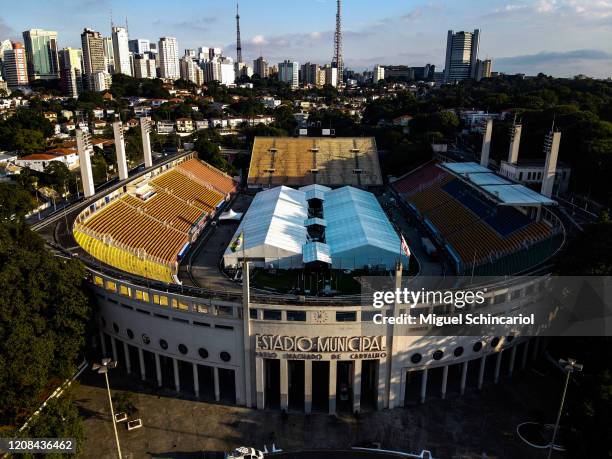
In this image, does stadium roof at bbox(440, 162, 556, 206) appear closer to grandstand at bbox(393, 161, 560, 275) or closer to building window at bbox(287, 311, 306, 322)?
grandstand at bbox(393, 161, 560, 275)

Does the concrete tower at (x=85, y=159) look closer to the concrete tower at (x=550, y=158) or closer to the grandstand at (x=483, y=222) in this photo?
the grandstand at (x=483, y=222)

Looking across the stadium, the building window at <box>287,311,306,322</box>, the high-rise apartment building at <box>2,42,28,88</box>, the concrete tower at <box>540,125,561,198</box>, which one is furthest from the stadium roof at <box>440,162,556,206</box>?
the high-rise apartment building at <box>2,42,28,88</box>

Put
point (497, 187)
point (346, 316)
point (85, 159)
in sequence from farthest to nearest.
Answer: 1. point (497, 187)
2. point (85, 159)
3. point (346, 316)

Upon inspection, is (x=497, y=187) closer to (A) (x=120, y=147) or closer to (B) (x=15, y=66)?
(A) (x=120, y=147)

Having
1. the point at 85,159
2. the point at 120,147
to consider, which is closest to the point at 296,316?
the point at 85,159

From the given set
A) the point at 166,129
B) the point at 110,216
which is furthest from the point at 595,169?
the point at 166,129

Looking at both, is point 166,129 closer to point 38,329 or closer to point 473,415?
point 38,329
